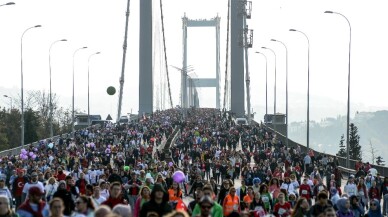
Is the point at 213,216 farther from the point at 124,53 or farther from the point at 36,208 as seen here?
the point at 124,53

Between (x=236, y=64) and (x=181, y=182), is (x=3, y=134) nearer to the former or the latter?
(x=236, y=64)

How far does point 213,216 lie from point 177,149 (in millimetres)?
35022

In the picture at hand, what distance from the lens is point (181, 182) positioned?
2548 centimetres

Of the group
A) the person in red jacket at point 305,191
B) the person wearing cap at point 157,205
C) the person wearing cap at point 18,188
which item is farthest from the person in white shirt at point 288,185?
the person wearing cap at point 157,205

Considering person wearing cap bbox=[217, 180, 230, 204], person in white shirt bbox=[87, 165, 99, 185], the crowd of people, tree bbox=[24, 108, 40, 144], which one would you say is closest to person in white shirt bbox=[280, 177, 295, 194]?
the crowd of people

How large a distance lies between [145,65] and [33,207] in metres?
86.2

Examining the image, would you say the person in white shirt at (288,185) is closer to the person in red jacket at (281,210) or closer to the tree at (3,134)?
the person in red jacket at (281,210)

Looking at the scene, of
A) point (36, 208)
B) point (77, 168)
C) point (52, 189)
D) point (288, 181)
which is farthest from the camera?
point (77, 168)

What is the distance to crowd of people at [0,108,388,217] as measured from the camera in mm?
13422

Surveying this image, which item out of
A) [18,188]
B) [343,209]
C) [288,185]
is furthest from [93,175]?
[343,209]

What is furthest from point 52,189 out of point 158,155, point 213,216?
point 158,155

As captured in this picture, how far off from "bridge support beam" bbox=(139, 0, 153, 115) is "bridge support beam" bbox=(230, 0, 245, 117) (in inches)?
275

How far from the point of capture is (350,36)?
47219 millimetres

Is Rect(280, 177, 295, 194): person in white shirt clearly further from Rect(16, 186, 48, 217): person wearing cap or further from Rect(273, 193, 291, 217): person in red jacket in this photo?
Rect(16, 186, 48, 217): person wearing cap
